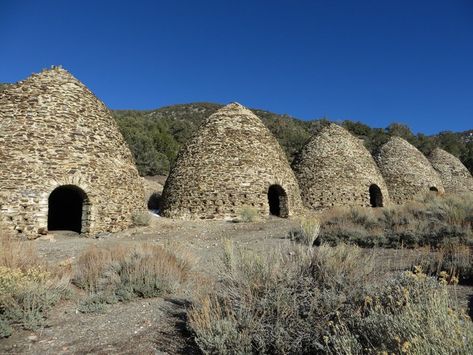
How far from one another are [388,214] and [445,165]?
1784 cm

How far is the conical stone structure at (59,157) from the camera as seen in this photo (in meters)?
9.82

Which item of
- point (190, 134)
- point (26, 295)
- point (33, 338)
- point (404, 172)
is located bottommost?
point (33, 338)

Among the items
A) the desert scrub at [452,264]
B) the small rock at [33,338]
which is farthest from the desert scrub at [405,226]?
the small rock at [33,338]

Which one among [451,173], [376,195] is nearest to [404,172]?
[376,195]

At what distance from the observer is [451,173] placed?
24391mm

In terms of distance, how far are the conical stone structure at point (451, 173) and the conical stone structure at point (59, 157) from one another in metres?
20.0

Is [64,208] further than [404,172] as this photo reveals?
No

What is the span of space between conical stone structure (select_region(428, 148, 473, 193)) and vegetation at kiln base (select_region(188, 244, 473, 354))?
2268 centimetres

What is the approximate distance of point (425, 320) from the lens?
2.62m

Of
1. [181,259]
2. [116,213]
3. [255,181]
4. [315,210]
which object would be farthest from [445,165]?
[181,259]

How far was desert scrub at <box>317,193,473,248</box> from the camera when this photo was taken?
24.3 feet

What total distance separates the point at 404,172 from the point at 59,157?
1700cm

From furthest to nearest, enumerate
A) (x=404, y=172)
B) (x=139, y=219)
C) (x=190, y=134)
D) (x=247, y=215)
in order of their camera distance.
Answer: (x=190, y=134), (x=404, y=172), (x=247, y=215), (x=139, y=219)

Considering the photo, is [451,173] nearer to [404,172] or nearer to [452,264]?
[404,172]
